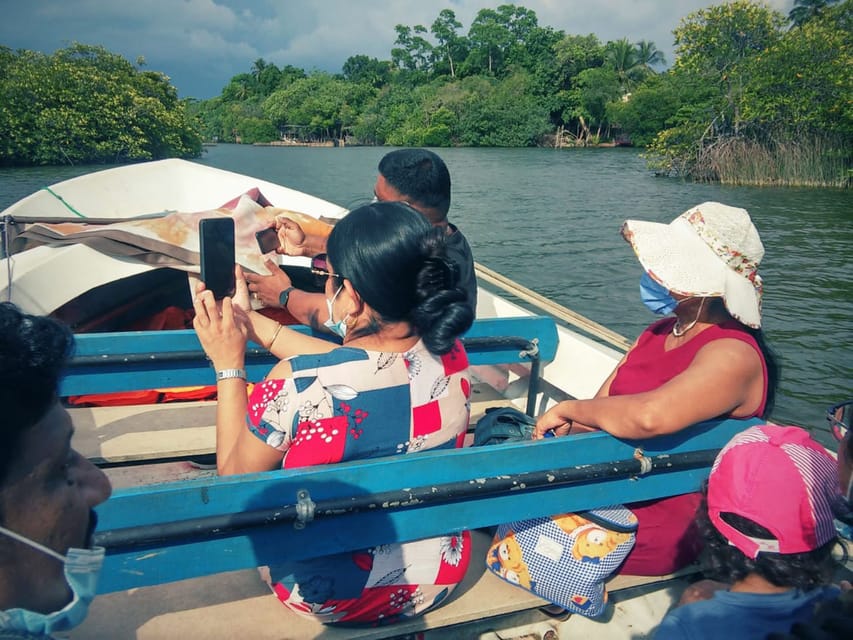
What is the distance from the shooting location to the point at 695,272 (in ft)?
6.23

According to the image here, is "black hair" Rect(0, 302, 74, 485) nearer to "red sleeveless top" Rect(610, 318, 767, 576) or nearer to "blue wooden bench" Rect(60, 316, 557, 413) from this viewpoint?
"red sleeveless top" Rect(610, 318, 767, 576)

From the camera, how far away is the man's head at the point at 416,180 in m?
2.85

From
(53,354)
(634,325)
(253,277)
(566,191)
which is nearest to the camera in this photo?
(53,354)

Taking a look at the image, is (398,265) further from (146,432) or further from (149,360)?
(146,432)

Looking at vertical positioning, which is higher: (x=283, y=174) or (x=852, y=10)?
(x=852, y=10)

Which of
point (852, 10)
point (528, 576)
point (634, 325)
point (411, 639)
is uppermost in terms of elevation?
point (852, 10)

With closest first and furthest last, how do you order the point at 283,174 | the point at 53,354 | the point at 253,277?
1. the point at 53,354
2. the point at 253,277
3. the point at 283,174

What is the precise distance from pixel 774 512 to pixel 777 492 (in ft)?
0.15

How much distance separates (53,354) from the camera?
0.87m

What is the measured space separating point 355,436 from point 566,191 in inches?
779

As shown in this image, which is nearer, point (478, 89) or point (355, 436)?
point (355, 436)

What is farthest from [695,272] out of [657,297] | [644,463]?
[644,463]

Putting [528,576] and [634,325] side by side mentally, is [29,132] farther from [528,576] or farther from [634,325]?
[528,576]

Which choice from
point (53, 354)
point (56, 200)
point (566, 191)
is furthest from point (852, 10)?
point (53, 354)
